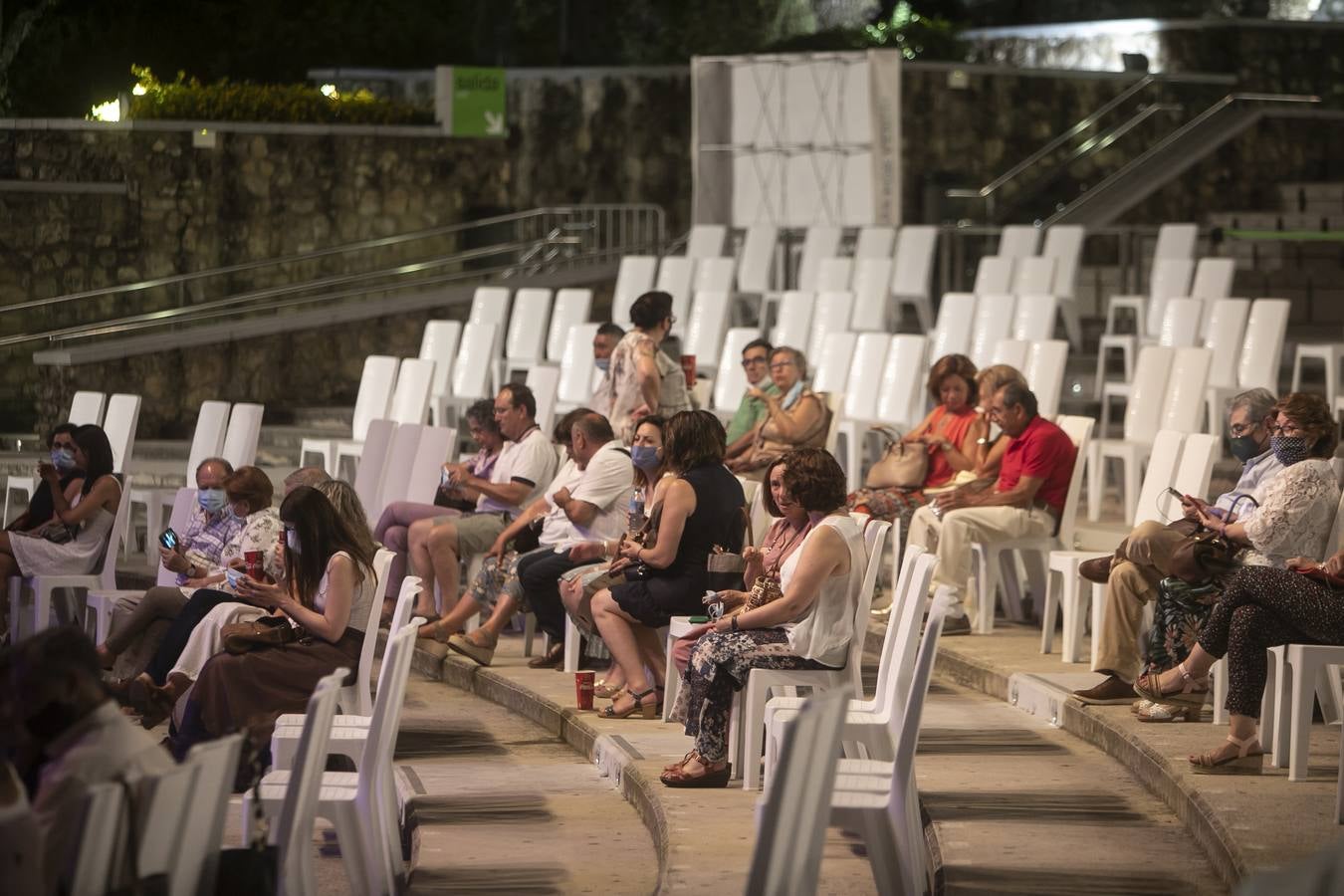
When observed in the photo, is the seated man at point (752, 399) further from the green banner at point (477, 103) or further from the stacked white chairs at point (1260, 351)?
the green banner at point (477, 103)

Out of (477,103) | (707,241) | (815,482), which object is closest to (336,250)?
(477,103)

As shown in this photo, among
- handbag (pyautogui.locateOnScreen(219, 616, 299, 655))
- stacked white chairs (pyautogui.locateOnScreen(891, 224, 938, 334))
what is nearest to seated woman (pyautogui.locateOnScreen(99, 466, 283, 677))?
handbag (pyautogui.locateOnScreen(219, 616, 299, 655))

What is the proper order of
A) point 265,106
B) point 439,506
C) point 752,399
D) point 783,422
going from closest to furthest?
point 439,506, point 783,422, point 752,399, point 265,106

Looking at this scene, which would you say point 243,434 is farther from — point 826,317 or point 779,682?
point 779,682

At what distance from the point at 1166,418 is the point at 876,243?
4709 mm

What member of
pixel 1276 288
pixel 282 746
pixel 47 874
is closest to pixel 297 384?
pixel 1276 288

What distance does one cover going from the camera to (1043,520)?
301 inches

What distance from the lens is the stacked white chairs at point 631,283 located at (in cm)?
1311

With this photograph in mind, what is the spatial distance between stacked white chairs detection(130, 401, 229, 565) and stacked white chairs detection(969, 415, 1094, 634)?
11.8ft

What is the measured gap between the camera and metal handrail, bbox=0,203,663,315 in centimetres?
1397

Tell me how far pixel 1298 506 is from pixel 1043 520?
1909mm

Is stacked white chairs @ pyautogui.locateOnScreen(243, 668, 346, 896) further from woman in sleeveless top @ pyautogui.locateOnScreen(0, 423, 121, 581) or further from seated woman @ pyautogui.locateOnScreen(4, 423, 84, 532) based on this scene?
seated woman @ pyautogui.locateOnScreen(4, 423, 84, 532)

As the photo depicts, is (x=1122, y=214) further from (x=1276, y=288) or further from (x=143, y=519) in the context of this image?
(x=143, y=519)

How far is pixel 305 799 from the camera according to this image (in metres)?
4.20
